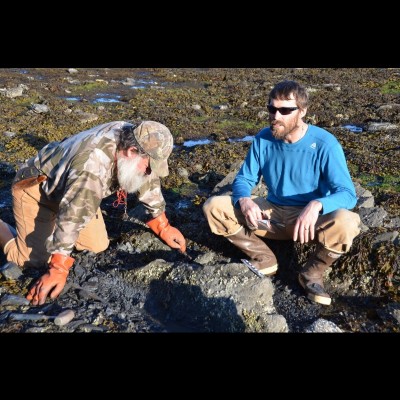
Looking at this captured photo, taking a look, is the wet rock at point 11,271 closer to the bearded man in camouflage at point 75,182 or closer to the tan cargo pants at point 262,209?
the bearded man in camouflage at point 75,182

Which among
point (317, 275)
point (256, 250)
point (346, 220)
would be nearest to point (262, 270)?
point (256, 250)

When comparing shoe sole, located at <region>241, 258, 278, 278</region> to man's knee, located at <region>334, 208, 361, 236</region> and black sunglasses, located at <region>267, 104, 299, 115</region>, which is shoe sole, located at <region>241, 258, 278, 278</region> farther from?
black sunglasses, located at <region>267, 104, 299, 115</region>

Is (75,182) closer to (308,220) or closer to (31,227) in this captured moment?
(31,227)

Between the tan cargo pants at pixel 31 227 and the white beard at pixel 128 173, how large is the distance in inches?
37.9

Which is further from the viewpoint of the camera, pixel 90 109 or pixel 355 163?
pixel 90 109

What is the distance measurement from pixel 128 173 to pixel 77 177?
0.46 metres

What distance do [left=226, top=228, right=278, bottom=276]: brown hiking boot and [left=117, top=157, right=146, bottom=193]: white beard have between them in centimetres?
123

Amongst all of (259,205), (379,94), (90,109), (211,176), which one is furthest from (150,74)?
(259,205)

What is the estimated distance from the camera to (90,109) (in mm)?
12555

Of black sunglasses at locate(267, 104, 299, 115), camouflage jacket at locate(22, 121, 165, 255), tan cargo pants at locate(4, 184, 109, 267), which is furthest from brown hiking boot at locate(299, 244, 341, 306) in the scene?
tan cargo pants at locate(4, 184, 109, 267)

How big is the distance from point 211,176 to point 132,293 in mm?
3317

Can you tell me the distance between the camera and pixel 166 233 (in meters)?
5.33

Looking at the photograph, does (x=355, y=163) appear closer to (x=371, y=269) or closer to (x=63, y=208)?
(x=371, y=269)

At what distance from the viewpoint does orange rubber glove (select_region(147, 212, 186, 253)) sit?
17.4ft
